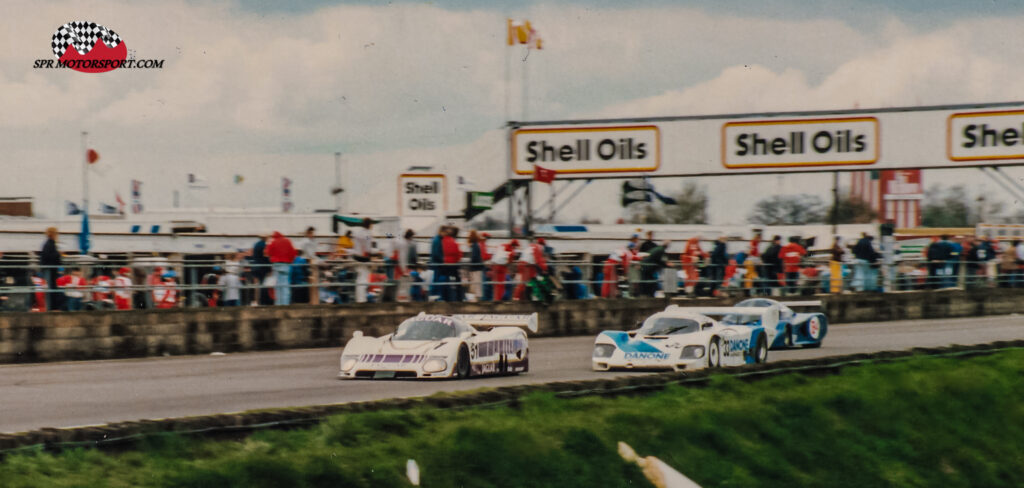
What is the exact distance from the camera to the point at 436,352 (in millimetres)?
15727

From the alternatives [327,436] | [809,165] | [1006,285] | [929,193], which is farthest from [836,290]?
[929,193]

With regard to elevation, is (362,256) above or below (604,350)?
above

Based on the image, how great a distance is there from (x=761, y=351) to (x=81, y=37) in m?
9.60

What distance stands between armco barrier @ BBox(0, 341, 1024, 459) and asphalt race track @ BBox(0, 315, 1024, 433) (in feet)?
11.1

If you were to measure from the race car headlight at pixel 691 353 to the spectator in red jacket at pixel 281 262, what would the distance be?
7235 mm

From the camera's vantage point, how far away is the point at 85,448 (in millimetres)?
6949

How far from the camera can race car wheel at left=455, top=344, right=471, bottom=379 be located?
1591 centimetres

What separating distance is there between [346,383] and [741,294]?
48.6ft

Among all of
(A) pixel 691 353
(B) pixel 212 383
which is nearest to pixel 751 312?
(A) pixel 691 353

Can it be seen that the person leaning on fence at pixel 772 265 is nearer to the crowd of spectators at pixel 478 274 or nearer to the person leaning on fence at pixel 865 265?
the crowd of spectators at pixel 478 274

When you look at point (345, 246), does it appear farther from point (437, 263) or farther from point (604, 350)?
point (604, 350)

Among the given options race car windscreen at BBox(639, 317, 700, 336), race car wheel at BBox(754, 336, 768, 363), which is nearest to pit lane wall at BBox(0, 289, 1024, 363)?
race car windscreen at BBox(639, 317, 700, 336)

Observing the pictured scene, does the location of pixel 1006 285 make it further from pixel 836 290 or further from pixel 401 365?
pixel 401 365

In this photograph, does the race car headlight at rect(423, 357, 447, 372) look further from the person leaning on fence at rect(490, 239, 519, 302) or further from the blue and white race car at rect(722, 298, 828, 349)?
the person leaning on fence at rect(490, 239, 519, 302)
